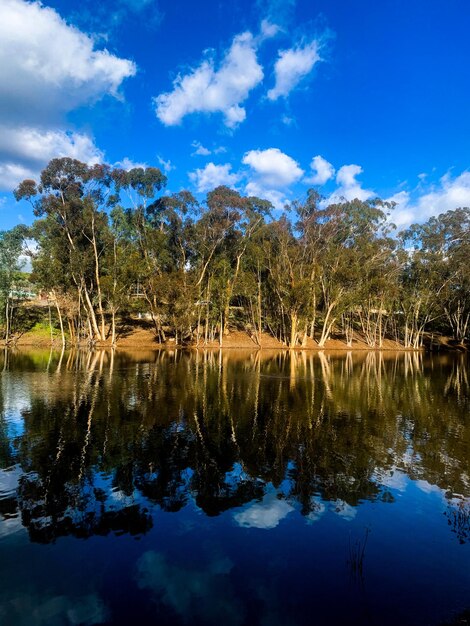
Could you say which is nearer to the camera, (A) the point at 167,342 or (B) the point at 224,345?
(A) the point at 167,342

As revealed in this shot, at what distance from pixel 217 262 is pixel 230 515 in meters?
57.9

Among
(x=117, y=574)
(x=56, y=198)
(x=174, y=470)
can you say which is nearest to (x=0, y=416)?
(x=174, y=470)

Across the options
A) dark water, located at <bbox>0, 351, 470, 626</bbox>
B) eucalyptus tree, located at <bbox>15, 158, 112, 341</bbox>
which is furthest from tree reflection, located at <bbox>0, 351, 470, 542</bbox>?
eucalyptus tree, located at <bbox>15, 158, 112, 341</bbox>

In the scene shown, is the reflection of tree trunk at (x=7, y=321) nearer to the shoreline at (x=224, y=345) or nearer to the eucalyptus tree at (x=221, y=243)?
the shoreline at (x=224, y=345)

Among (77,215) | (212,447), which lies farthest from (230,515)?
(77,215)

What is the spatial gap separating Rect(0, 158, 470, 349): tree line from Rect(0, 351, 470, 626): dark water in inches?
1635

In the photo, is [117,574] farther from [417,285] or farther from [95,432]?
[417,285]

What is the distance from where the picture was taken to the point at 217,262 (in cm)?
6650

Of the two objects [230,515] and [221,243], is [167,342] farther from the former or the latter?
[230,515]

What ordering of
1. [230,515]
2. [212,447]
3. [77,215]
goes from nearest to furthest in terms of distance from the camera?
[230,515] → [212,447] → [77,215]

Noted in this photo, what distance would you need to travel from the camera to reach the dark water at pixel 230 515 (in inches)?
278

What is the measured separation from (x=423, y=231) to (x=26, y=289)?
7106 centimetres

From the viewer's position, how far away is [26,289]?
71.4 metres

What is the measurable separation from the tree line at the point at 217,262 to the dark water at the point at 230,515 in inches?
1635
